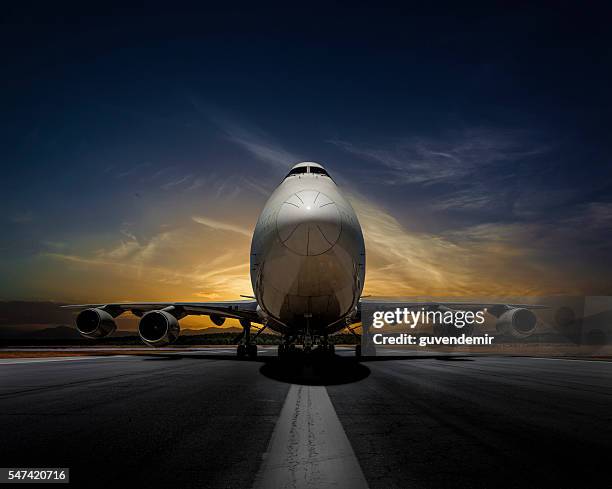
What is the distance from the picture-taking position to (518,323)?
1962 cm

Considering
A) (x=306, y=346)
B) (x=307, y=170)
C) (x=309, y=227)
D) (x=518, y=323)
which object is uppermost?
(x=307, y=170)

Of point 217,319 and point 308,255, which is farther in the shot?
point 217,319

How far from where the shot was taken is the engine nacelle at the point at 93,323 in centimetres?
1958

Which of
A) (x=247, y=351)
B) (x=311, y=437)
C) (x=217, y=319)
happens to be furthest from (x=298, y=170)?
(x=217, y=319)

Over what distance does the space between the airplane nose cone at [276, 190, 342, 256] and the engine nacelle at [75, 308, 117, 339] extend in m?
14.6

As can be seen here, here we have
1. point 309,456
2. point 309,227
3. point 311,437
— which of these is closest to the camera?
point 309,456

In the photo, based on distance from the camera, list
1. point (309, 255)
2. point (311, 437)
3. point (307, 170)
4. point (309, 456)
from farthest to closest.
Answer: point (307, 170) → point (309, 255) → point (311, 437) → point (309, 456)

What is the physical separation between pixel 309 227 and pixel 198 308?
11625mm

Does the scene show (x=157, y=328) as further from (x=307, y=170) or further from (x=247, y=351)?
(x=307, y=170)

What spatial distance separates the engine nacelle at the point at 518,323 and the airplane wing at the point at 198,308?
12.1 meters

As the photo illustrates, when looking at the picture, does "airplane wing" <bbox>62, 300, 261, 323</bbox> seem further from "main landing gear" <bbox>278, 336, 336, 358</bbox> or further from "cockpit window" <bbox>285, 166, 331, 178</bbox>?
"cockpit window" <bbox>285, 166, 331, 178</bbox>

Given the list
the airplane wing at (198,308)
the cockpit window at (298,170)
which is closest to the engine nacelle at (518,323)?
the airplane wing at (198,308)

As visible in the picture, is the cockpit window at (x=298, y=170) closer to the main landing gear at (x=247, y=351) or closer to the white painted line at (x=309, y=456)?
the white painted line at (x=309, y=456)

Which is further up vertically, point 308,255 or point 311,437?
point 308,255
